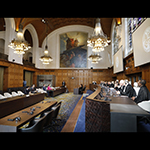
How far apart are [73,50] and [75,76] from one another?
415cm

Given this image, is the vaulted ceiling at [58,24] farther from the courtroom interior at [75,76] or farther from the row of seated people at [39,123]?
the row of seated people at [39,123]

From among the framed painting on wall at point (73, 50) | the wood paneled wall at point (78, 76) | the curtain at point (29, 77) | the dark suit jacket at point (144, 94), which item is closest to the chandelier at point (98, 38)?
the dark suit jacket at point (144, 94)

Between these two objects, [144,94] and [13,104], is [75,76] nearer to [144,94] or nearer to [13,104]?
[13,104]

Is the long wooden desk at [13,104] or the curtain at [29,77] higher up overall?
the curtain at [29,77]

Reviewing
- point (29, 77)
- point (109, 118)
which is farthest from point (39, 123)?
point (29, 77)

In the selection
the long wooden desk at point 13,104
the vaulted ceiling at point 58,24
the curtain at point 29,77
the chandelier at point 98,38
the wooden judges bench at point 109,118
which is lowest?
the long wooden desk at point 13,104

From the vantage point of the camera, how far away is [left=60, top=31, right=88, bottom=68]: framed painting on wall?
54.7 feet

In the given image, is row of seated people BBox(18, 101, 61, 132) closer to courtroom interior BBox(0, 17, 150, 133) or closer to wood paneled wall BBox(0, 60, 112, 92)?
courtroom interior BBox(0, 17, 150, 133)

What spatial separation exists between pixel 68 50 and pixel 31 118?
14892mm

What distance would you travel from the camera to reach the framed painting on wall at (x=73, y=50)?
54.7 ft

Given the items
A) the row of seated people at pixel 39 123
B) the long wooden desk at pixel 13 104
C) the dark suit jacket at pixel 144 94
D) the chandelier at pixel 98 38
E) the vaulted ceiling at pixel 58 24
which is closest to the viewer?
the row of seated people at pixel 39 123

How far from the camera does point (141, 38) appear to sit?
521cm
